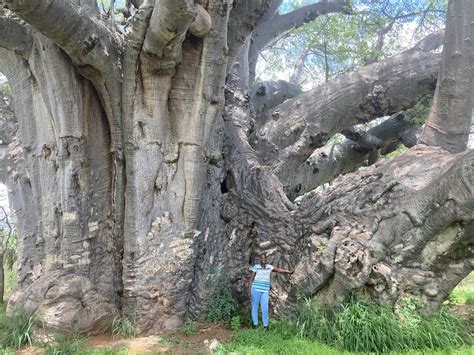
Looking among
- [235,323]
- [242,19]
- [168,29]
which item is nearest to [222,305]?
[235,323]

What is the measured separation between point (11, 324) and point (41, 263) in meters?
0.68

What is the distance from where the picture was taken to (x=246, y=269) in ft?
15.4

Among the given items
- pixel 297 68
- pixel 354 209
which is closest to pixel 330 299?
pixel 354 209

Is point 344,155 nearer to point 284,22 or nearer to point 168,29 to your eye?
point 284,22

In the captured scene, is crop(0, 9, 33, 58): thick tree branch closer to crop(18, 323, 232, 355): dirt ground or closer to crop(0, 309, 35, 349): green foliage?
crop(0, 309, 35, 349): green foliage

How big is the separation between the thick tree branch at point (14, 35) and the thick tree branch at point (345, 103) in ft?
10.1

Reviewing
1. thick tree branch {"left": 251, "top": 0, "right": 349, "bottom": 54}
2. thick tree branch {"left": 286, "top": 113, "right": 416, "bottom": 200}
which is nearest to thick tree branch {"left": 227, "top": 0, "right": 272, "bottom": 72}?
thick tree branch {"left": 286, "top": 113, "right": 416, "bottom": 200}

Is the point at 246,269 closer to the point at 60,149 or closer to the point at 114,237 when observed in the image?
the point at 114,237

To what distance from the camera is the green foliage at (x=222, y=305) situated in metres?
4.39

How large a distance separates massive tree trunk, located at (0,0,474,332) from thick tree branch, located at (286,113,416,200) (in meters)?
2.03

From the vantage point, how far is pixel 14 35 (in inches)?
163

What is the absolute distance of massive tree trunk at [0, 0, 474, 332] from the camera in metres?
3.90

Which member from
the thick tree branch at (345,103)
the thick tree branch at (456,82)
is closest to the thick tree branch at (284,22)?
the thick tree branch at (345,103)

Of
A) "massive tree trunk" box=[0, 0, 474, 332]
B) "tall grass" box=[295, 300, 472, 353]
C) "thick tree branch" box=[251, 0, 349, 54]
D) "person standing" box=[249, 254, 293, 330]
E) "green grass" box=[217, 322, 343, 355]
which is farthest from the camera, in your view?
"thick tree branch" box=[251, 0, 349, 54]
